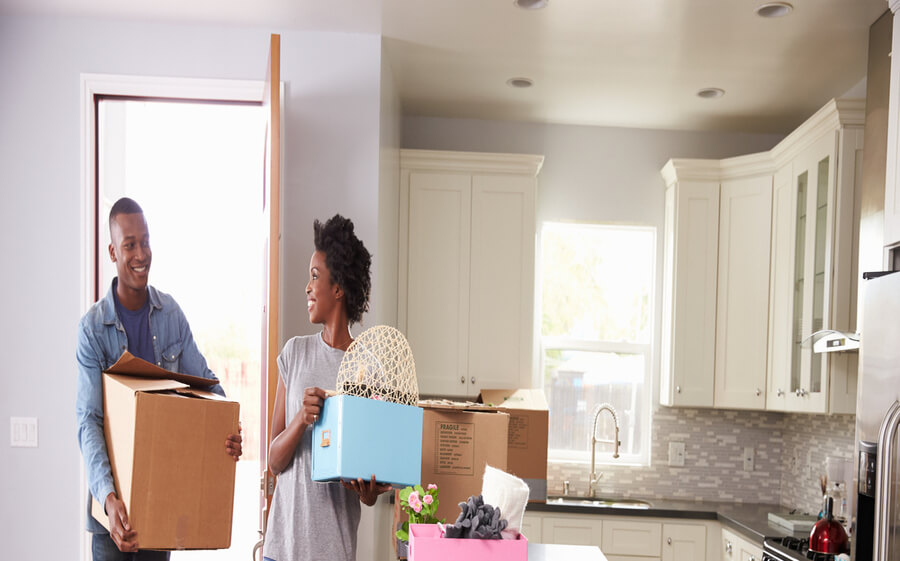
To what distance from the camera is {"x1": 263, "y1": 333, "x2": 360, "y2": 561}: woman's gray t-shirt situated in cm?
208

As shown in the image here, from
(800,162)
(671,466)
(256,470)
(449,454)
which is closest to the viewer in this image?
(449,454)

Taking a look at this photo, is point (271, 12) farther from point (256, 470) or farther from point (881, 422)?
point (256, 470)

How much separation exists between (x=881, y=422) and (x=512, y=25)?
77.8 inches

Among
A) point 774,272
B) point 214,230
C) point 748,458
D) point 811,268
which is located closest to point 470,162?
point 774,272

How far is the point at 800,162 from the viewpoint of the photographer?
357 centimetres

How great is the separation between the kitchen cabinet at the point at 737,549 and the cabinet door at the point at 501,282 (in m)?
1.24

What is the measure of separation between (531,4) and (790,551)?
7.63 feet

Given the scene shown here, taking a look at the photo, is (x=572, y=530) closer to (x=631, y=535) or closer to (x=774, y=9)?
(x=631, y=535)

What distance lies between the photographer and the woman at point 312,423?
208cm

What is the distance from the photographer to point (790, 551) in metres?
2.94

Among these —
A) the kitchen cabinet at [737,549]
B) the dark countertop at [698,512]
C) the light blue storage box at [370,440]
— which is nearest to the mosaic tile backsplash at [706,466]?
the dark countertop at [698,512]

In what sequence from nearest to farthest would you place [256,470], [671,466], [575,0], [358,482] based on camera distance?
[358,482]
[575,0]
[671,466]
[256,470]

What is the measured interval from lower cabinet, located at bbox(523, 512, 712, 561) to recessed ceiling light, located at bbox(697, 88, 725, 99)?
2164 mm

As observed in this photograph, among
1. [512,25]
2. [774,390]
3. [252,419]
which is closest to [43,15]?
[512,25]
